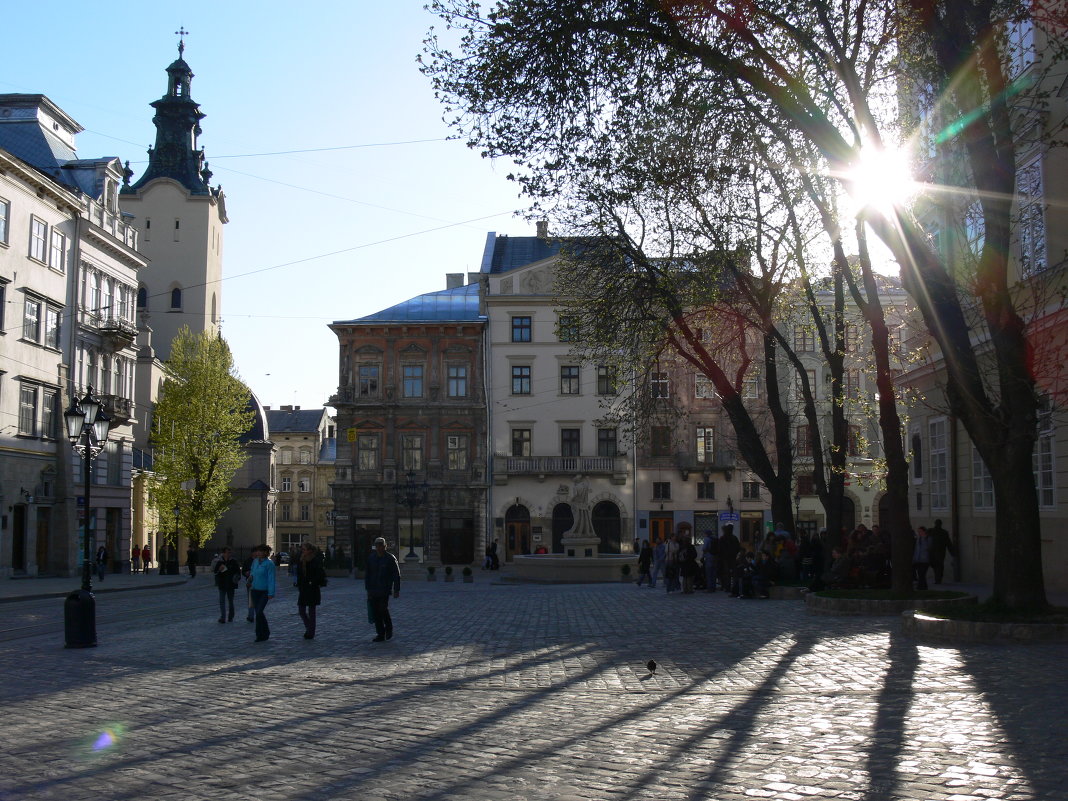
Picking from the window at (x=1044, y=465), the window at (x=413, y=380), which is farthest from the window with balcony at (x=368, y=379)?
the window at (x=1044, y=465)

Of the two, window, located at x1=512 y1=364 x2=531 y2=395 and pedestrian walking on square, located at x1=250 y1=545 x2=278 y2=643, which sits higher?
window, located at x1=512 y1=364 x2=531 y2=395

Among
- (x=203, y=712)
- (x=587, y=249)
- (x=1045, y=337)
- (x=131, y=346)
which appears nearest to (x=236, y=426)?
(x=131, y=346)

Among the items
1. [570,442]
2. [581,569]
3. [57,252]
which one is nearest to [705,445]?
[570,442]

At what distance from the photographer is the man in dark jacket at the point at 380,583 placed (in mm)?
16734

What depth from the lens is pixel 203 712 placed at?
34.4ft

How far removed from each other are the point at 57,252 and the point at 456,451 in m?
24.1

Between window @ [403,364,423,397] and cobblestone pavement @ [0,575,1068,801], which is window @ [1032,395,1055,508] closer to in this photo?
cobblestone pavement @ [0,575,1068,801]

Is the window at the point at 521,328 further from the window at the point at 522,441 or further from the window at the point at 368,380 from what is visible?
the window at the point at 368,380

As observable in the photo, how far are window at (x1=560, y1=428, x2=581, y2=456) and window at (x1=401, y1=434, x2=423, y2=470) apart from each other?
7.81 meters

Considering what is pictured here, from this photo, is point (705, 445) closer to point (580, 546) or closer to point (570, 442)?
point (570, 442)

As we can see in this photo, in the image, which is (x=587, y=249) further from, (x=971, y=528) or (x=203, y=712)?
(x=203, y=712)

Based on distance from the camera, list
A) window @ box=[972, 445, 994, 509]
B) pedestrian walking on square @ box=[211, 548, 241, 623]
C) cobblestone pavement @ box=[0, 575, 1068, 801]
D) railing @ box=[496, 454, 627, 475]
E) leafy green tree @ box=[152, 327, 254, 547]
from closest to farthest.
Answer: cobblestone pavement @ box=[0, 575, 1068, 801]
pedestrian walking on square @ box=[211, 548, 241, 623]
window @ box=[972, 445, 994, 509]
leafy green tree @ box=[152, 327, 254, 547]
railing @ box=[496, 454, 627, 475]

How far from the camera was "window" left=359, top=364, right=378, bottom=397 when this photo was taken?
62812mm

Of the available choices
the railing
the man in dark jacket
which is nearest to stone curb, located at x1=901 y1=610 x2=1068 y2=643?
the man in dark jacket
